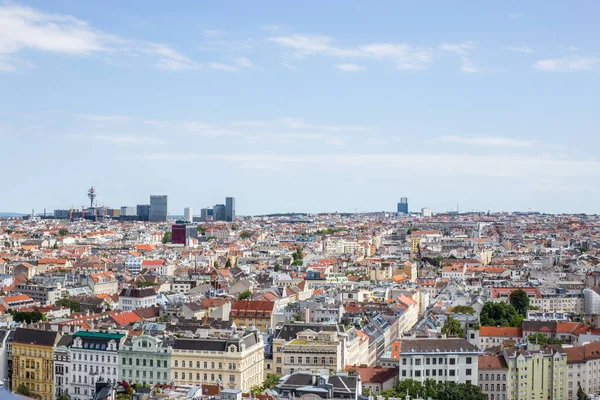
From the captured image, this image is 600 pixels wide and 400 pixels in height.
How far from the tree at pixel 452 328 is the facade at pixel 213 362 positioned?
20880mm

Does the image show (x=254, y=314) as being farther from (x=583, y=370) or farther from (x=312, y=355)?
(x=583, y=370)

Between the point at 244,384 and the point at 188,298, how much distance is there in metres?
37.1

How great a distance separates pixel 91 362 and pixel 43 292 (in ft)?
139

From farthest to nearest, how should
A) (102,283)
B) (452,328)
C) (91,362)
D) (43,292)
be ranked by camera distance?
(102,283) → (43,292) → (452,328) → (91,362)

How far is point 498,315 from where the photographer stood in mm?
79062

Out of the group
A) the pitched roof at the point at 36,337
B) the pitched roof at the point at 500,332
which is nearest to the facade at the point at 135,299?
the pitched roof at the point at 36,337

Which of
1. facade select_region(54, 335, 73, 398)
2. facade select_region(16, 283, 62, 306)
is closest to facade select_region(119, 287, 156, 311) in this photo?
facade select_region(16, 283, 62, 306)

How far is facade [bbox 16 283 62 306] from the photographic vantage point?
9251cm

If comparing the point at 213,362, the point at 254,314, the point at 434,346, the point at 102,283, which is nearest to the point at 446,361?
the point at 434,346

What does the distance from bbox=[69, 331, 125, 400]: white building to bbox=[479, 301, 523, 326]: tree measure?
36.0 meters

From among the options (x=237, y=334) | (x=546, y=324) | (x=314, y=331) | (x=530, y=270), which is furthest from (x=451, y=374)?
(x=530, y=270)

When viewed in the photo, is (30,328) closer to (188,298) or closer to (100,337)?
(100,337)

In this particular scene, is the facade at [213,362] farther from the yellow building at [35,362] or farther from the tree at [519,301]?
the tree at [519,301]

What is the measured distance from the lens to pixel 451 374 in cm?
5416
